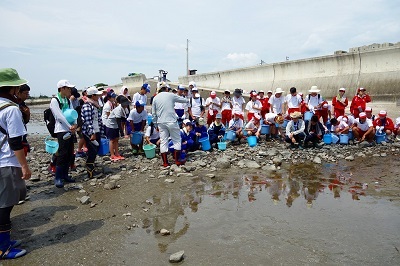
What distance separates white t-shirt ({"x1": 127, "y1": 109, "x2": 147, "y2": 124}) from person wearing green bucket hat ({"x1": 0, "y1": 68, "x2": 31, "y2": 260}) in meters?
4.66

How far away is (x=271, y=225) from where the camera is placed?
4.21 meters

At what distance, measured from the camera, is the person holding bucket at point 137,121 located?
827 cm

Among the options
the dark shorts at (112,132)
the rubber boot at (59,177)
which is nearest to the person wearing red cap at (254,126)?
the dark shorts at (112,132)

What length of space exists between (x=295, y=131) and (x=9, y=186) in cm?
790

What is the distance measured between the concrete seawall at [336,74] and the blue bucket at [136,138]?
14160mm

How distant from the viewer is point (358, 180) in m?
6.30

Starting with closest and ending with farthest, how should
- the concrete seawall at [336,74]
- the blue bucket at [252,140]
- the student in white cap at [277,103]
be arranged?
1. the blue bucket at [252,140]
2. the student in white cap at [277,103]
3. the concrete seawall at [336,74]

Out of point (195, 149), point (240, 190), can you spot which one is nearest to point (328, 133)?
point (195, 149)

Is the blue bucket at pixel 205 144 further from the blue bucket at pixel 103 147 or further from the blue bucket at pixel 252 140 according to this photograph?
the blue bucket at pixel 103 147

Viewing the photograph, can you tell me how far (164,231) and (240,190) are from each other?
219 centimetres

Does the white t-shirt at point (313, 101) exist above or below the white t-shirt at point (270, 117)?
above

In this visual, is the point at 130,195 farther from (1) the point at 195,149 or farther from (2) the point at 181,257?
(1) the point at 195,149

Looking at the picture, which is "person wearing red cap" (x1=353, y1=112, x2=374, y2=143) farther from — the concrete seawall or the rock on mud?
the rock on mud

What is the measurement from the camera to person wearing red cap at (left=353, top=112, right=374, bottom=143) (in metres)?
9.63
